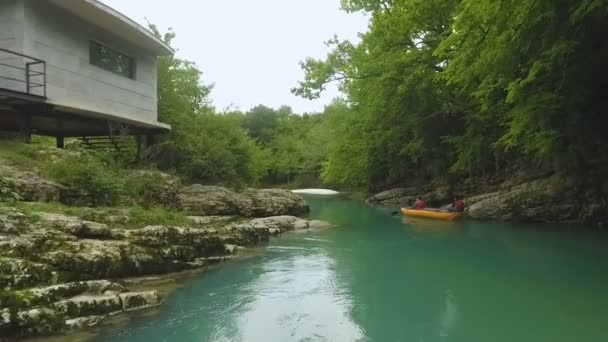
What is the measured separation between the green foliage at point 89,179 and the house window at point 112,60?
4723 millimetres

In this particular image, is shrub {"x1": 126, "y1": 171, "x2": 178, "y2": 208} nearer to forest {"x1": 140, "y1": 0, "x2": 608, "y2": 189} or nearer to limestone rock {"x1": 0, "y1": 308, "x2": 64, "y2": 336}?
forest {"x1": 140, "y1": 0, "x2": 608, "y2": 189}

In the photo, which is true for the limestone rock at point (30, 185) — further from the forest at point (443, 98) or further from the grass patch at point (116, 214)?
the forest at point (443, 98)

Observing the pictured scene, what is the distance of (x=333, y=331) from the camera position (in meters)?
6.75

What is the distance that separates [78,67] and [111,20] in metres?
1.74

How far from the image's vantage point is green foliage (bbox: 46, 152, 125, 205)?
10531 mm

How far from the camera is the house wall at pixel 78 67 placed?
40.7 ft

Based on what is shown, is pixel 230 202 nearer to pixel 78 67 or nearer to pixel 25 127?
pixel 78 67

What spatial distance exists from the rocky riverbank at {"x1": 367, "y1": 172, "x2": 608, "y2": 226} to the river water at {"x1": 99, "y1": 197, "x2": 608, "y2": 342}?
4262 mm

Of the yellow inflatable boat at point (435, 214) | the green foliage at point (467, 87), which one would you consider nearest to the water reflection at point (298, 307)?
the green foliage at point (467, 87)

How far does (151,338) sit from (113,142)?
40.1ft

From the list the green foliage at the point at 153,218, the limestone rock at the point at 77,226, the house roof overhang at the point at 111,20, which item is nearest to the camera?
the limestone rock at the point at 77,226

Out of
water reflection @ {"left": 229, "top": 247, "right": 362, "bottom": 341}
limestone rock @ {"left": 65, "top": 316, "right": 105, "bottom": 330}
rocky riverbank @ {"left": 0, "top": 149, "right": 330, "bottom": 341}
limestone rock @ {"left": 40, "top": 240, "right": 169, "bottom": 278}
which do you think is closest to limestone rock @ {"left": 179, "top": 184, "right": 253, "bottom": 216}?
rocky riverbank @ {"left": 0, "top": 149, "right": 330, "bottom": 341}

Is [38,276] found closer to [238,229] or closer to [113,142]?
[238,229]

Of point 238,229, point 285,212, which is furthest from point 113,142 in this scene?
point 285,212
